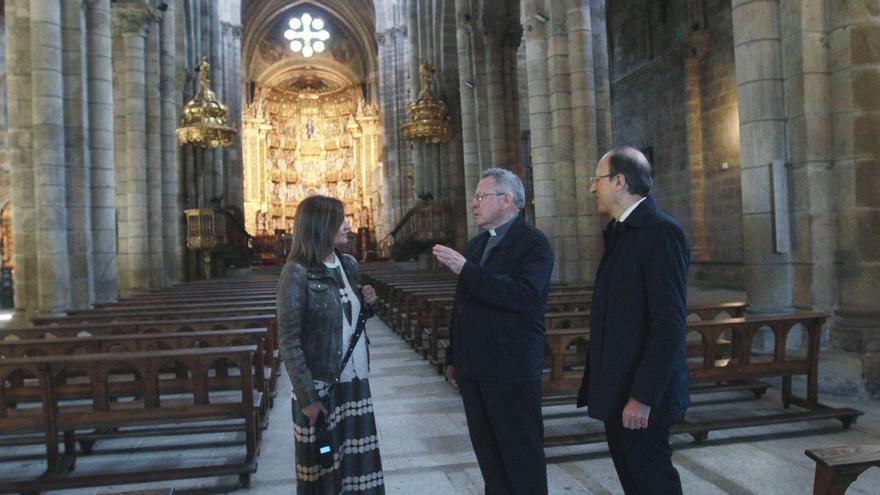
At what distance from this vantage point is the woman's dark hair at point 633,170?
9.00 feet

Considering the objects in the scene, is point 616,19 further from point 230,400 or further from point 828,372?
point 230,400

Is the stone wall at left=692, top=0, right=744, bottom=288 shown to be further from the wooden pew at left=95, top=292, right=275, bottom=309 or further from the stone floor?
the wooden pew at left=95, top=292, right=275, bottom=309

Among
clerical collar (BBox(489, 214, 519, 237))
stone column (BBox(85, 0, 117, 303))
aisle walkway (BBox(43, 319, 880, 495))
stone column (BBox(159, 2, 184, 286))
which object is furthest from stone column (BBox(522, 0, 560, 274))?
clerical collar (BBox(489, 214, 519, 237))

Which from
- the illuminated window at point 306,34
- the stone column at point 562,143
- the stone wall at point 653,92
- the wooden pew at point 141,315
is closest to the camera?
the wooden pew at point 141,315

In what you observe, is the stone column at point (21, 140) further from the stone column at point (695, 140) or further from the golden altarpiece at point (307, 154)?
the golden altarpiece at point (307, 154)

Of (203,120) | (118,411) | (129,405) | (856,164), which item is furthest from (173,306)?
(203,120)

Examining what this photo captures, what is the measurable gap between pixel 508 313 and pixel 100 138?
981 cm

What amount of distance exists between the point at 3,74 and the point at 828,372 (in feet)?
82.6

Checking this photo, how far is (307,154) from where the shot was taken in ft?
151

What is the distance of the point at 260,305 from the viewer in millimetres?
8562

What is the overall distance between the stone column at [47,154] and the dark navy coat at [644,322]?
9184 mm

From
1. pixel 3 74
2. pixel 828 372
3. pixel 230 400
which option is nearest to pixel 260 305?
pixel 230 400

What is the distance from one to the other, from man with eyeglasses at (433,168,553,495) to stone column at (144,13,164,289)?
13842mm

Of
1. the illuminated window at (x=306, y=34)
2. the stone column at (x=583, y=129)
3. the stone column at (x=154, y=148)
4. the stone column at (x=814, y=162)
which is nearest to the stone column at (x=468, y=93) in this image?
the stone column at (x=583, y=129)
